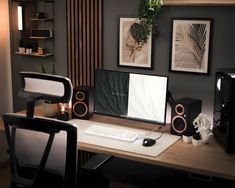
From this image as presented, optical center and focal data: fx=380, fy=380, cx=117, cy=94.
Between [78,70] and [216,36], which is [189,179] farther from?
[78,70]

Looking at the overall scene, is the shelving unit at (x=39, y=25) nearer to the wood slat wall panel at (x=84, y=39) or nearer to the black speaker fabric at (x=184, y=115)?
the wood slat wall panel at (x=84, y=39)

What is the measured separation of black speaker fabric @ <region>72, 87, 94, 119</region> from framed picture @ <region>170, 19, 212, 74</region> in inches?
27.1

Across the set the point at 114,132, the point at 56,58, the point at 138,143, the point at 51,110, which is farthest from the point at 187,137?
the point at 56,58

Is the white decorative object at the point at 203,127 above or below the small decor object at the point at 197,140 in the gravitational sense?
above

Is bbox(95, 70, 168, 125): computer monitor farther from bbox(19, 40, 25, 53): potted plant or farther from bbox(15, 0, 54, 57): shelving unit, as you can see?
A: bbox(19, 40, 25, 53): potted plant

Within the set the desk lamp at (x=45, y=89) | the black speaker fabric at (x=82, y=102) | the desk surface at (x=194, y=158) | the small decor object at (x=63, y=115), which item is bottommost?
the desk surface at (x=194, y=158)

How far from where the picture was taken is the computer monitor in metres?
2.67

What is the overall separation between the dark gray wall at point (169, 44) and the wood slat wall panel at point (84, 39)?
0.23 feet

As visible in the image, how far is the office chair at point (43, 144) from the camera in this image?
6.45ft

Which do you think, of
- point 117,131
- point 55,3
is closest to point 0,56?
point 55,3

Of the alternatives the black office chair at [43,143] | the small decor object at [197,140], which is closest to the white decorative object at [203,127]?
the small decor object at [197,140]

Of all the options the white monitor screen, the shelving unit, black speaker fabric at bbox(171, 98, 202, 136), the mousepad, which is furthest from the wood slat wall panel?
black speaker fabric at bbox(171, 98, 202, 136)

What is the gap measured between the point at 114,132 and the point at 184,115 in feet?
1.63

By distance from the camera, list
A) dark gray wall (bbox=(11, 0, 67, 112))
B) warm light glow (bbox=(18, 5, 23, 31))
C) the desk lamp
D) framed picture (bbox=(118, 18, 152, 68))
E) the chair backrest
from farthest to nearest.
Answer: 1. warm light glow (bbox=(18, 5, 23, 31))
2. dark gray wall (bbox=(11, 0, 67, 112))
3. framed picture (bbox=(118, 18, 152, 68))
4. the desk lamp
5. the chair backrest
